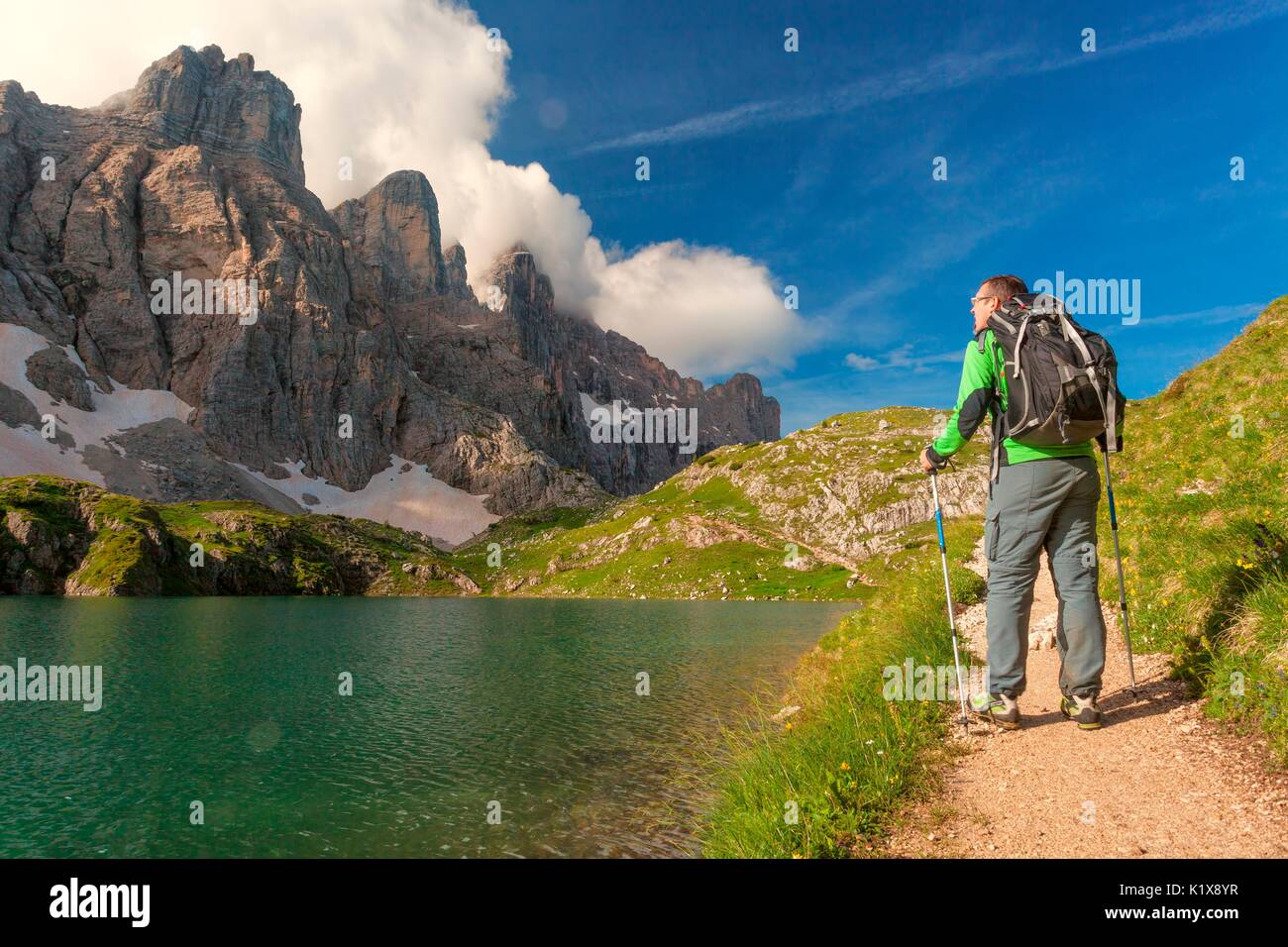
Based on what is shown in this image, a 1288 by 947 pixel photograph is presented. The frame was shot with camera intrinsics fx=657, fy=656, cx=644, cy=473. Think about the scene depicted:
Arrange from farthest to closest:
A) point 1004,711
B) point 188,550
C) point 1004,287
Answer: point 188,550, point 1004,287, point 1004,711

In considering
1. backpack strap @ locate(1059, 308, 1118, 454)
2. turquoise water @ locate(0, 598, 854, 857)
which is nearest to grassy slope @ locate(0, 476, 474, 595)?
turquoise water @ locate(0, 598, 854, 857)

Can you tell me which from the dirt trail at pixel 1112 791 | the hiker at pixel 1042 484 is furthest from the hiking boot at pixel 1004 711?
the dirt trail at pixel 1112 791

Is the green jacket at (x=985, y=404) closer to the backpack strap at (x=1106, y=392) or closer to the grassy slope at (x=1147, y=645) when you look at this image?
the backpack strap at (x=1106, y=392)

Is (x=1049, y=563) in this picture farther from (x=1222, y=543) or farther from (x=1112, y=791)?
(x=1222, y=543)

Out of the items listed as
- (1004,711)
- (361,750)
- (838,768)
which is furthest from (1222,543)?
(361,750)

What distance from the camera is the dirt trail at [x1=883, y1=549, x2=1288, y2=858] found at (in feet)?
19.4

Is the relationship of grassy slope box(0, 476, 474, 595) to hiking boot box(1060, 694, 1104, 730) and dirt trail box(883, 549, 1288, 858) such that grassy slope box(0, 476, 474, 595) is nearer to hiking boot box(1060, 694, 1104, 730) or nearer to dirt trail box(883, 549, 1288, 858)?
dirt trail box(883, 549, 1288, 858)

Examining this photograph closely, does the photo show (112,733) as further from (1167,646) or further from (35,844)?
(1167,646)

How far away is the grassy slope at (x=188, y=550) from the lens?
12112cm

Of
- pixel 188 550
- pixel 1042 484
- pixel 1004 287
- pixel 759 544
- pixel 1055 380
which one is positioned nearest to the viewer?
pixel 1055 380

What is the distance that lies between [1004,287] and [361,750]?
771 inches

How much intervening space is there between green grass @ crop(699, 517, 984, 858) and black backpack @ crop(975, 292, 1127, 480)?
408 centimetres

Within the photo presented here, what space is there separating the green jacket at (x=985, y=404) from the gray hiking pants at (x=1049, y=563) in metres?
0.13

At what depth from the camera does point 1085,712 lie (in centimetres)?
835
